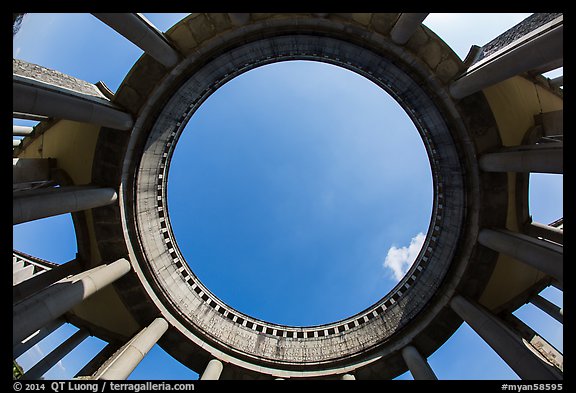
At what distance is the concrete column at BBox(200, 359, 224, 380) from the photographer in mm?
20166

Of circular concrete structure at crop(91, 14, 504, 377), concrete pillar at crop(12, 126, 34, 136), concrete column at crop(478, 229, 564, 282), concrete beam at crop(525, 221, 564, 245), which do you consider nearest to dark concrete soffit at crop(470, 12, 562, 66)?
circular concrete structure at crop(91, 14, 504, 377)

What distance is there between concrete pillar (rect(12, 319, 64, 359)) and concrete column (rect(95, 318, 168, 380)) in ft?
19.7

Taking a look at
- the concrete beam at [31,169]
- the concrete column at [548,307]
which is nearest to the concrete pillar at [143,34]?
the concrete beam at [31,169]

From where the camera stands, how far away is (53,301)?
1461 centimetres

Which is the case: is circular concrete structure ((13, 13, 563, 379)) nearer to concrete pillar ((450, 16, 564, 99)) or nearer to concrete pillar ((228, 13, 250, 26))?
concrete pillar ((228, 13, 250, 26))

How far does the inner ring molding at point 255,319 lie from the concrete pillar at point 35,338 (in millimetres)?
A: 7610

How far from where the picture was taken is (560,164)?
1402cm

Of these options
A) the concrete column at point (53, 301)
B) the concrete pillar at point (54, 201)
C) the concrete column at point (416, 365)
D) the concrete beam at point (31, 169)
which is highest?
the concrete beam at point (31, 169)

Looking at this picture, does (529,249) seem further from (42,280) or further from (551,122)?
(42,280)

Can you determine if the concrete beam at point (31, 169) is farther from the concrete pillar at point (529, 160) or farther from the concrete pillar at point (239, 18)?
the concrete pillar at point (529, 160)

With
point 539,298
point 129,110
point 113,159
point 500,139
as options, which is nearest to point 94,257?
point 113,159

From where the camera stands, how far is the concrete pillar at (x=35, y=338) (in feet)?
65.5
